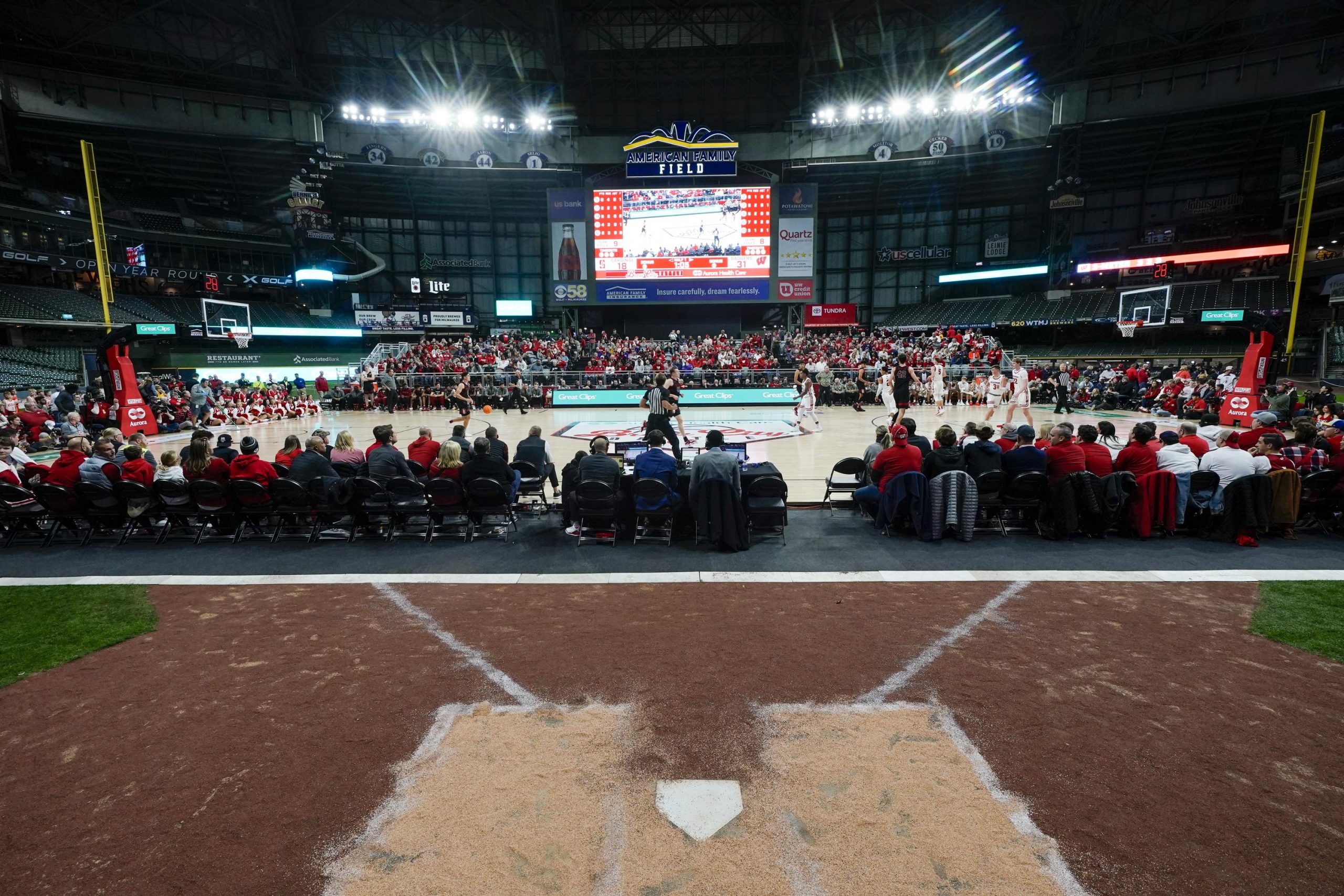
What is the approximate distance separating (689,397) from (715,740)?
23715 millimetres

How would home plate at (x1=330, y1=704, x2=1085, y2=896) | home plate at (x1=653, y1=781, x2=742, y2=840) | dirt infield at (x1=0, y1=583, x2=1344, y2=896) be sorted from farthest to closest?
home plate at (x1=653, y1=781, x2=742, y2=840) → dirt infield at (x1=0, y1=583, x2=1344, y2=896) → home plate at (x1=330, y1=704, x2=1085, y2=896)

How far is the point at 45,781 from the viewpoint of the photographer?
11.3 feet

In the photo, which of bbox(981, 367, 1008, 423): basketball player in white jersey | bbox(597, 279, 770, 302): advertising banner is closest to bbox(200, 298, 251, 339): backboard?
bbox(597, 279, 770, 302): advertising banner

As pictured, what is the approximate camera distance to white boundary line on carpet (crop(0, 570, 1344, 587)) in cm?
654

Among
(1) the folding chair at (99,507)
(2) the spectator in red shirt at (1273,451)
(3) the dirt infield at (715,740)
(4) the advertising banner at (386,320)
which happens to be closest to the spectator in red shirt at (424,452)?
(3) the dirt infield at (715,740)

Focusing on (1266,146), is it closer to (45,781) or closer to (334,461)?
(334,461)

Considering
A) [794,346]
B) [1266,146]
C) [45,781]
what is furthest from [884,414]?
[1266,146]

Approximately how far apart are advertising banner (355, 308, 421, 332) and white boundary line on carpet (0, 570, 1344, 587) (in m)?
38.3

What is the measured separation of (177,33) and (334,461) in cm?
3973

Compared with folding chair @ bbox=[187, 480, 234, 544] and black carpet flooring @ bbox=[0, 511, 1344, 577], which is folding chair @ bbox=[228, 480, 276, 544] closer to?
folding chair @ bbox=[187, 480, 234, 544]

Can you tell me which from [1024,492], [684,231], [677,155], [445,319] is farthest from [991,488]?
[445,319]

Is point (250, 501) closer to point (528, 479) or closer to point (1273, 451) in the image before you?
point (528, 479)

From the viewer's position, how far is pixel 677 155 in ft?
112

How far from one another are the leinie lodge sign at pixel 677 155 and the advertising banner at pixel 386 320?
18.8 meters
